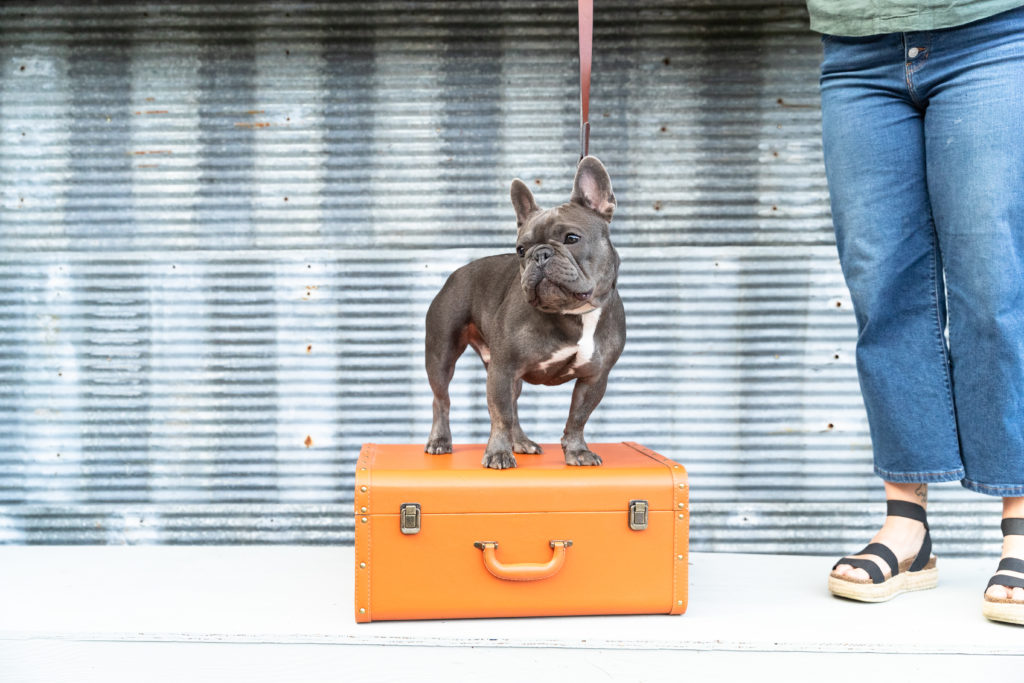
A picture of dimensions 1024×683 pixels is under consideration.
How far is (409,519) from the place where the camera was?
1.54 m

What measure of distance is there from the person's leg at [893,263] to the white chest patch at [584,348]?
57cm

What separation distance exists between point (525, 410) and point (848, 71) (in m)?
1.32

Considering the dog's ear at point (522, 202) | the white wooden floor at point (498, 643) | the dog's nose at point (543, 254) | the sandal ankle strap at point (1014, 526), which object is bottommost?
the white wooden floor at point (498, 643)

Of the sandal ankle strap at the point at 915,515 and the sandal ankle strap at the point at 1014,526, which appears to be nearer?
the sandal ankle strap at the point at 1014,526

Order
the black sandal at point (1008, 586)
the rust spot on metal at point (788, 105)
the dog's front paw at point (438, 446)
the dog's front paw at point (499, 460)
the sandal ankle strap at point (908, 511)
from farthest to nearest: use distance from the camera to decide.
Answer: the rust spot on metal at point (788, 105)
the dog's front paw at point (438, 446)
the sandal ankle strap at point (908, 511)
the dog's front paw at point (499, 460)
the black sandal at point (1008, 586)

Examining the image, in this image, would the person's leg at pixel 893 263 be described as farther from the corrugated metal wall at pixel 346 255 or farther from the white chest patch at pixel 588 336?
the corrugated metal wall at pixel 346 255

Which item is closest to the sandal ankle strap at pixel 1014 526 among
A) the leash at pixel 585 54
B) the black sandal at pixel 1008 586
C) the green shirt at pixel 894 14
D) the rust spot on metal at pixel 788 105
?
Result: the black sandal at pixel 1008 586

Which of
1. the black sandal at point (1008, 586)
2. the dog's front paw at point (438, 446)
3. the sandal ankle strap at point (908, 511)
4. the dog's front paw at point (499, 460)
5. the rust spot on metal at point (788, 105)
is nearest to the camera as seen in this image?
the black sandal at point (1008, 586)

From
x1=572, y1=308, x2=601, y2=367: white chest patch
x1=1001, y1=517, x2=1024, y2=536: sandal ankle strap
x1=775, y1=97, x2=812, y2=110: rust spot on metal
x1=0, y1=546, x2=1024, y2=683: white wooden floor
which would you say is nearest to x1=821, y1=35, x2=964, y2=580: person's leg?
x1=1001, y1=517, x2=1024, y2=536: sandal ankle strap

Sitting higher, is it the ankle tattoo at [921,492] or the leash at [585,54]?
the leash at [585,54]

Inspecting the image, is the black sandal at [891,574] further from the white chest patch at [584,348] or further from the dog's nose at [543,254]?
the dog's nose at [543,254]

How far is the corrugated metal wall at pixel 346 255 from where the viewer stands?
251 cm

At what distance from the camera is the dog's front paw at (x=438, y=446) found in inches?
73.4

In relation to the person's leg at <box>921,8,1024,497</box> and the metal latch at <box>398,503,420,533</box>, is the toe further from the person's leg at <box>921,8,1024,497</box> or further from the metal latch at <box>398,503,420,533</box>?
the metal latch at <box>398,503,420,533</box>
